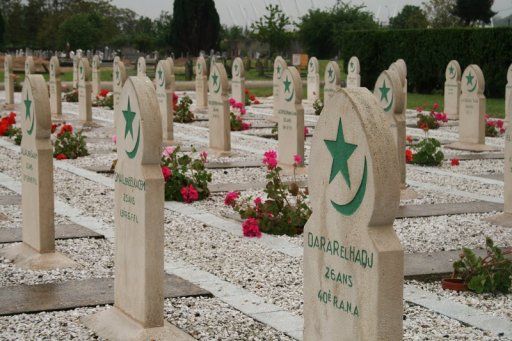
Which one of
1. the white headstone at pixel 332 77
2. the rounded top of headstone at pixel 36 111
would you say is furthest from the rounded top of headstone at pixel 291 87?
the white headstone at pixel 332 77

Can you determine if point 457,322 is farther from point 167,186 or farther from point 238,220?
point 167,186

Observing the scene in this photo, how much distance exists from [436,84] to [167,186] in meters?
25.0

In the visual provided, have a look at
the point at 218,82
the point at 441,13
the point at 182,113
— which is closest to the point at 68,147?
the point at 218,82

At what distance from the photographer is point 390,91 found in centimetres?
1181

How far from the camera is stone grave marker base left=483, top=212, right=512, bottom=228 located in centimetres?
1027

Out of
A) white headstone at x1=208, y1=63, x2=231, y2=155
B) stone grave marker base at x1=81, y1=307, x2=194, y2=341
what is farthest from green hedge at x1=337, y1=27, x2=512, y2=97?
stone grave marker base at x1=81, y1=307, x2=194, y2=341

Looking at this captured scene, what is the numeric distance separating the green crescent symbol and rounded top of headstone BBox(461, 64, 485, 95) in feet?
46.0

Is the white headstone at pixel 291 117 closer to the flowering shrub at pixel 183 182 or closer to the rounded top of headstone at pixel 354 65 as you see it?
the flowering shrub at pixel 183 182

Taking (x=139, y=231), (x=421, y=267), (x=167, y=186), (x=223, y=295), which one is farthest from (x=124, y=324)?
(x=167, y=186)

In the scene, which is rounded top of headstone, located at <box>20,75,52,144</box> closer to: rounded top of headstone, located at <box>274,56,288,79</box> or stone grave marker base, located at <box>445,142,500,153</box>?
stone grave marker base, located at <box>445,142,500,153</box>

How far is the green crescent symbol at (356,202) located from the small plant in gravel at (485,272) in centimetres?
305

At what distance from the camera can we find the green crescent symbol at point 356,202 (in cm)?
441

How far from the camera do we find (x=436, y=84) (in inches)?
1389

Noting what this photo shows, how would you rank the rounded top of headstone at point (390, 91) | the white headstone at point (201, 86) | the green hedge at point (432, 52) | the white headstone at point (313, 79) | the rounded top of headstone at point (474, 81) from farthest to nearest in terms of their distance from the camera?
the green hedge at point (432, 52) < the white headstone at point (313, 79) < the white headstone at point (201, 86) < the rounded top of headstone at point (474, 81) < the rounded top of headstone at point (390, 91)
